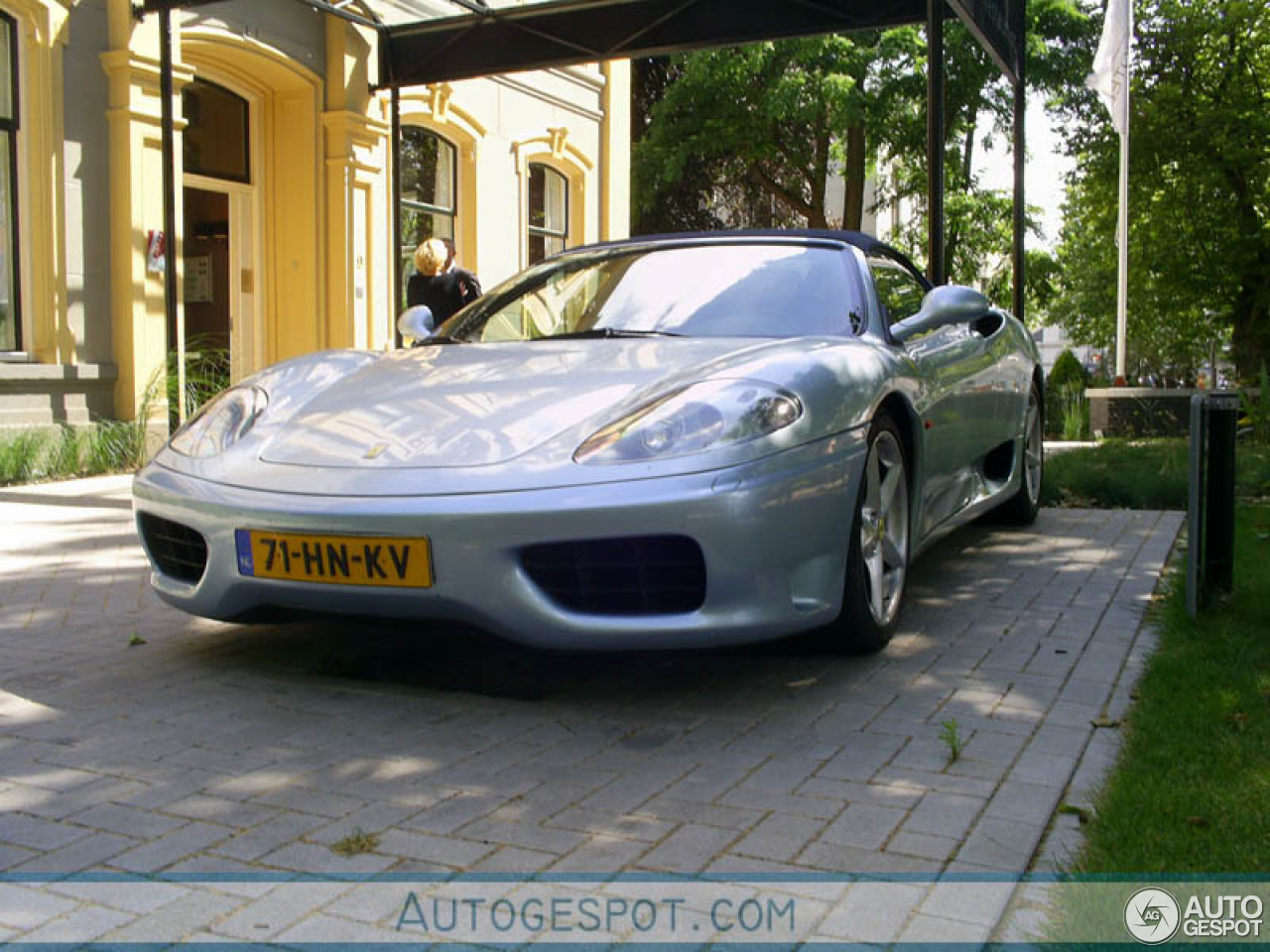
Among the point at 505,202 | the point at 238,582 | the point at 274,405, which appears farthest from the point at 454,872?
→ the point at 505,202

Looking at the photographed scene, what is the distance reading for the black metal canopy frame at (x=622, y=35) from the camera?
868 centimetres

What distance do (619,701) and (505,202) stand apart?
37.9 feet

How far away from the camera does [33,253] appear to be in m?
9.43

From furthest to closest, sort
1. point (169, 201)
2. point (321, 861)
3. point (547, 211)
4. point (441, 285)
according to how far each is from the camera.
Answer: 1. point (547, 211)
2. point (169, 201)
3. point (441, 285)
4. point (321, 861)

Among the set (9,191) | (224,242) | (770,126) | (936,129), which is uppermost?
(770,126)

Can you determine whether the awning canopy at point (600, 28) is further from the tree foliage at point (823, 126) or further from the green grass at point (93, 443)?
the tree foliage at point (823, 126)

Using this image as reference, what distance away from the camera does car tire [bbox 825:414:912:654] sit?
3830 millimetres

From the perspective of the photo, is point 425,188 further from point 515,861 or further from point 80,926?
point 80,926

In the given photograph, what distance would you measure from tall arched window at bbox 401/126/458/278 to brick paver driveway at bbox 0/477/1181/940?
893 cm

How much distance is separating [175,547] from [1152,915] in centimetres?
282

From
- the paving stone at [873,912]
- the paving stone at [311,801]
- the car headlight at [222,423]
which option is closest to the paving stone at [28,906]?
the paving stone at [311,801]

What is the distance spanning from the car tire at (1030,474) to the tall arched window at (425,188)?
26.1 ft

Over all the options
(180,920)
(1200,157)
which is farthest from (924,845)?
(1200,157)

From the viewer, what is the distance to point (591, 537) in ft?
10.7
